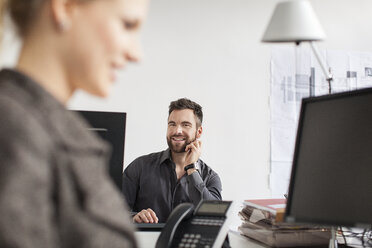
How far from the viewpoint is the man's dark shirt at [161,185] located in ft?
→ 8.03

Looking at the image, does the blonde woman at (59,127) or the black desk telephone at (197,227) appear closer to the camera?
the blonde woman at (59,127)

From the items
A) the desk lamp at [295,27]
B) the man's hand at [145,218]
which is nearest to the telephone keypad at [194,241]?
the man's hand at [145,218]

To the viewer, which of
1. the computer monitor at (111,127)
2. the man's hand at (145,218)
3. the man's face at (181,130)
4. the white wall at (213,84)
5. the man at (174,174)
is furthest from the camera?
the white wall at (213,84)

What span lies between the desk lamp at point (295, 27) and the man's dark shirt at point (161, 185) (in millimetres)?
855

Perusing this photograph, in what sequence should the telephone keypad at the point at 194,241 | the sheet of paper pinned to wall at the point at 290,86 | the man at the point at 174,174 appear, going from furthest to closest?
1. the sheet of paper pinned to wall at the point at 290,86
2. the man at the point at 174,174
3. the telephone keypad at the point at 194,241

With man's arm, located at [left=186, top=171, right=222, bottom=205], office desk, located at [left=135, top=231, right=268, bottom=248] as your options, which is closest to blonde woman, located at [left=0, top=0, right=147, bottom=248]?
office desk, located at [left=135, top=231, right=268, bottom=248]

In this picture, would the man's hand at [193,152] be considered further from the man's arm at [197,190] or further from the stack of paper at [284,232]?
the stack of paper at [284,232]

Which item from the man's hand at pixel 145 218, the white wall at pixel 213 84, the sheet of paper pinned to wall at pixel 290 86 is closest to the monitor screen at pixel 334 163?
the man's hand at pixel 145 218

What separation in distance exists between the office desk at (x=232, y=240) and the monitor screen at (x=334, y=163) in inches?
16.1

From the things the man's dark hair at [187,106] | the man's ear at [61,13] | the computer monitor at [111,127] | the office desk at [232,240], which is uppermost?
the man's dark hair at [187,106]

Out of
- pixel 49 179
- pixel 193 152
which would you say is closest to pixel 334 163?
pixel 49 179

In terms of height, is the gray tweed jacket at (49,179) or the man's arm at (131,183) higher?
the gray tweed jacket at (49,179)

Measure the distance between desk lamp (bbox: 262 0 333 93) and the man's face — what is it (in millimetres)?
755

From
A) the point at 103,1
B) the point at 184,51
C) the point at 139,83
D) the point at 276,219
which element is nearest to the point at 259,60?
the point at 184,51
